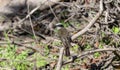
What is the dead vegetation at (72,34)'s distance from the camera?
3.84m

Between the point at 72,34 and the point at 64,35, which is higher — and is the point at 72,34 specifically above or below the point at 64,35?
below

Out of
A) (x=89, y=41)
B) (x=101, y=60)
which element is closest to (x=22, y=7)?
(x=89, y=41)

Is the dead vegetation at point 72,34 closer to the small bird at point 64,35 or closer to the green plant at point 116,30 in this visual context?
the green plant at point 116,30

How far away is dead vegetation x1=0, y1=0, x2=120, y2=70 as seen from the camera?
384cm

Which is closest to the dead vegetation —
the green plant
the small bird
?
the green plant

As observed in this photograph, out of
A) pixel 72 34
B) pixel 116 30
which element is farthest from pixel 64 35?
pixel 116 30

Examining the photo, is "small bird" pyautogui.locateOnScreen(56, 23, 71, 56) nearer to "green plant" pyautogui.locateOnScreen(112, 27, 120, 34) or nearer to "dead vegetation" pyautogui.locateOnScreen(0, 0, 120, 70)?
"dead vegetation" pyautogui.locateOnScreen(0, 0, 120, 70)

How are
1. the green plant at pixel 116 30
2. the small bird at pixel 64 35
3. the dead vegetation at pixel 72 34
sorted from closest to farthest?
the small bird at pixel 64 35 < the dead vegetation at pixel 72 34 < the green plant at pixel 116 30

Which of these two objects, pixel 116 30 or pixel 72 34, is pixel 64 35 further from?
pixel 116 30

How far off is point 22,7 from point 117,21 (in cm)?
138

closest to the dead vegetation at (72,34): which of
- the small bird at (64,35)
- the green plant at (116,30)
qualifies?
the green plant at (116,30)

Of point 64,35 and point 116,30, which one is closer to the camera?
point 64,35

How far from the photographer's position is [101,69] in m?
3.82

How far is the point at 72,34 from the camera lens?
165 inches
